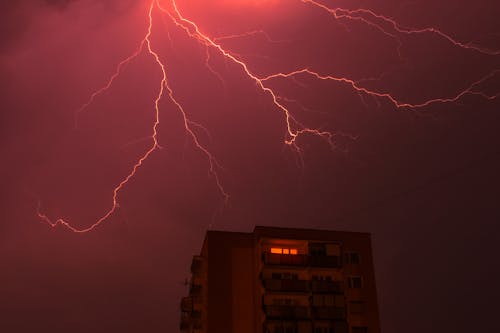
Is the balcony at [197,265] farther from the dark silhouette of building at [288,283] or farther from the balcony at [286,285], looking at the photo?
the balcony at [286,285]

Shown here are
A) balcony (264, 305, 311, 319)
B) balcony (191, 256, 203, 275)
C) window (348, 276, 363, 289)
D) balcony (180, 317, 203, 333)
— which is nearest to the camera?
balcony (264, 305, 311, 319)

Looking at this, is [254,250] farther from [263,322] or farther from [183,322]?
[183,322]

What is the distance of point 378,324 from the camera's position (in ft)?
118

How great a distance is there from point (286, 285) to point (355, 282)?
13.4 ft

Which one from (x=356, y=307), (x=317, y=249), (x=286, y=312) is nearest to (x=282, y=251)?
(x=317, y=249)

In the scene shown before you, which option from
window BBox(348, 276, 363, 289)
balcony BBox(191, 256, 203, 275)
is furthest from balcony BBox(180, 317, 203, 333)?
window BBox(348, 276, 363, 289)

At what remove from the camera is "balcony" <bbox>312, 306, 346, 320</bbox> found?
117 feet

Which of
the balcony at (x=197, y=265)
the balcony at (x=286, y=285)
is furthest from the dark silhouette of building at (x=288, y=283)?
the balcony at (x=197, y=265)

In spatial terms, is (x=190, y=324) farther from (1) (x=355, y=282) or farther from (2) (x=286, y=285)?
(1) (x=355, y=282)

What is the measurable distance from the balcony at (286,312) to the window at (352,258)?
377cm

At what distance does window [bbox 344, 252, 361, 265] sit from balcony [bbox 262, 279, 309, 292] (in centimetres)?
284

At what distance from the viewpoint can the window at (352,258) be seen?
1481 inches

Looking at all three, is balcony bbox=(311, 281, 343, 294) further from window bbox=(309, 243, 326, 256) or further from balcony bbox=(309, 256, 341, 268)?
window bbox=(309, 243, 326, 256)

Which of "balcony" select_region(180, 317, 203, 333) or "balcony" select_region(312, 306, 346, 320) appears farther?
"balcony" select_region(180, 317, 203, 333)
